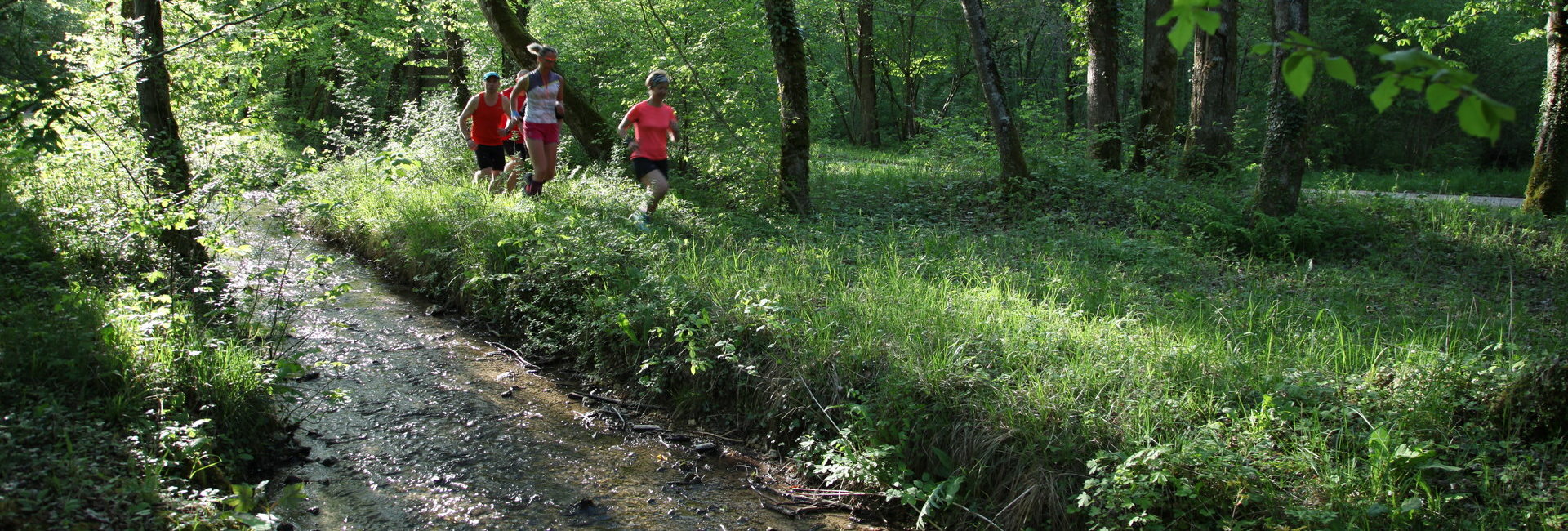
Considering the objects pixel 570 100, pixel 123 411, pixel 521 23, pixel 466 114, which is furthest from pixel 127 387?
pixel 521 23

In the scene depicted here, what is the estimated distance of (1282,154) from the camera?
870cm

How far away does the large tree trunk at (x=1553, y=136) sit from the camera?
382 inches

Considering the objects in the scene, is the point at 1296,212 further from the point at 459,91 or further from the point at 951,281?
the point at 459,91

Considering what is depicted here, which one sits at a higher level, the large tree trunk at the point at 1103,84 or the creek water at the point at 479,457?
the large tree trunk at the point at 1103,84

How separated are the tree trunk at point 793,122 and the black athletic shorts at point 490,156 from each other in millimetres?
3600

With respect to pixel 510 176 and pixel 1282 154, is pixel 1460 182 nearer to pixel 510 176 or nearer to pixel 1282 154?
pixel 1282 154

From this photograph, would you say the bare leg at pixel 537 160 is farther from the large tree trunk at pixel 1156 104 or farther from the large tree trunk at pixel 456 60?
the large tree trunk at pixel 1156 104

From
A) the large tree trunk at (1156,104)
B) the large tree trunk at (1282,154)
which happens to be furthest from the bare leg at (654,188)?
the large tree trunk at (1156,104)

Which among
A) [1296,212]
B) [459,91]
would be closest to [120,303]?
[1296,212]

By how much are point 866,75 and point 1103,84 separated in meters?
12.5

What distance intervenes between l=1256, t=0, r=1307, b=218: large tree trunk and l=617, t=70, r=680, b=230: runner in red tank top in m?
6.32

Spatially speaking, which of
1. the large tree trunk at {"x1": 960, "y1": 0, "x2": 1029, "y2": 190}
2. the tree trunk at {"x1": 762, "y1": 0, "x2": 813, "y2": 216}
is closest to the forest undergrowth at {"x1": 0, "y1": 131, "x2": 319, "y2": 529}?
the tree trunk at {"x1": 762, "y1": 0, "x2": 813, "y2": 216}

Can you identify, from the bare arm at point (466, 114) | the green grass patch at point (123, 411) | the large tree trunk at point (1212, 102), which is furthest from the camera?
the large tree trunk at point (1212, 102)

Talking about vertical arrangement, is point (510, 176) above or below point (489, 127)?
below
